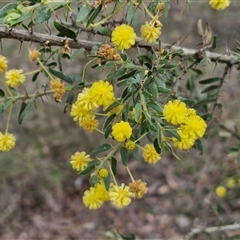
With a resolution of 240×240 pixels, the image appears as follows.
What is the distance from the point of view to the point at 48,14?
4.03 feet

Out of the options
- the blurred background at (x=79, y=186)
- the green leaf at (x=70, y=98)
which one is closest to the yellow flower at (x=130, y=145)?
the green leaf at (x=70, y=98)

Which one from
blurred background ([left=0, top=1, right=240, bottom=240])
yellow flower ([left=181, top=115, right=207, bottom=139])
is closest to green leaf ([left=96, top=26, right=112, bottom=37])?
yellow flower ([left=181, top=115, right=207, bottom=139])

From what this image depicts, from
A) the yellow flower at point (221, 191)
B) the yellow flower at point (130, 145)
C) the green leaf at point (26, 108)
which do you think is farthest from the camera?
the yellow flower at point (221, 191)

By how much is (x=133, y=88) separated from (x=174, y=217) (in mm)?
2268

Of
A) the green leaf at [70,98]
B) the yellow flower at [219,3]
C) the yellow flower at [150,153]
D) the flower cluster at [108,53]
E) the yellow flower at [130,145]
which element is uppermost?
the yellow flower at [219,3]

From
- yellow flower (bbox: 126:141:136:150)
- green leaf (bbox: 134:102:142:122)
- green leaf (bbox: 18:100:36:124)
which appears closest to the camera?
green leaf (bbox: 134:102:142:122)

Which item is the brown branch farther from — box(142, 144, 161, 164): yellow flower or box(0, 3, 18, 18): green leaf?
box(142, 144, 161, 164): yellow flower

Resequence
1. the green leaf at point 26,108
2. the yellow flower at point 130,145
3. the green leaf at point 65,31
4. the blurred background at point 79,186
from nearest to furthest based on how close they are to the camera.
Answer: the yellow flower at point 130,145 → the green leaf at point 65,31 → the green leaf at point 26,108 → the blurred background at point 79,186

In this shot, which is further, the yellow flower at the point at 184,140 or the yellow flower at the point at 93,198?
the yellow flower at the point at 93,198

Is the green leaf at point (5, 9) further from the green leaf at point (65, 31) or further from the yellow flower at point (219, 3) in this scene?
the yellow flower at point (219, 3)

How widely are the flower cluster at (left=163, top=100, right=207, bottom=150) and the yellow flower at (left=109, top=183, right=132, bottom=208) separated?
0.21m

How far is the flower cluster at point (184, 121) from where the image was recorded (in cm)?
111

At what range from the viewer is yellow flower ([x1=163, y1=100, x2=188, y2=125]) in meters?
1.11

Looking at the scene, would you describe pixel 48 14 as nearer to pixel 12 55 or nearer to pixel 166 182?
pixel 166 182
